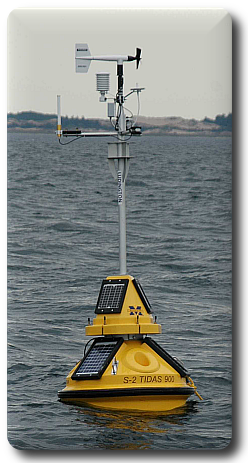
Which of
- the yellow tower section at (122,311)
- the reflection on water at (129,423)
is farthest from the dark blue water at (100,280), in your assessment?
the yellow tower section at (122,311)

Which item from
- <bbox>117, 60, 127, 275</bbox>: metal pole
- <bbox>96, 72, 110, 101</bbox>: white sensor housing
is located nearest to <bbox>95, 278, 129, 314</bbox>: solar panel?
<bbox>117, 60, 127, 275</bbox>: metal pole

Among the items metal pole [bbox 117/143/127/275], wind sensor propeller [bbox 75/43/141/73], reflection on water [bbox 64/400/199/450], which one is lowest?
reflection on water [bbox 64/400/199/450]

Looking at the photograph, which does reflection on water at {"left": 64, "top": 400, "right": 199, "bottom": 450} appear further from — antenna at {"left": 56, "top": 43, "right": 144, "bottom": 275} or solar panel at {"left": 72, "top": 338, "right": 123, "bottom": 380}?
antenna at {"left": 56, "top": 43, "right": 144, "bottom": 275}

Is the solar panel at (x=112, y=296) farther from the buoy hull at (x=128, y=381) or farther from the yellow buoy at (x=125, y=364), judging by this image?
the buoy hull at (x=128, y=381)

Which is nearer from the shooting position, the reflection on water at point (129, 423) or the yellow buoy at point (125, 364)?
the reflection on water at point (129, 423)

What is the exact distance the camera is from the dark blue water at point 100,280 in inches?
567

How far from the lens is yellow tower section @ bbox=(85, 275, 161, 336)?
1599cm

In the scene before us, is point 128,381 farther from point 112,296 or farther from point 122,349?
point 112,296

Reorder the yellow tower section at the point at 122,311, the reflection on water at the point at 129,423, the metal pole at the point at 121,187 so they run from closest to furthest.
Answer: the reflection on water at the point at 129,423 < the yellow tower section at the point at 122,311 < the metal pole at the point at 121,187

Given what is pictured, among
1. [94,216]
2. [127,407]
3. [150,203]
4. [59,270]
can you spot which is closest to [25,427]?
[127,407]

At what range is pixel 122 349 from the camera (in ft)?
52.4

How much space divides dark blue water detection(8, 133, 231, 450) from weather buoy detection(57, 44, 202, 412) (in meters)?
0.31

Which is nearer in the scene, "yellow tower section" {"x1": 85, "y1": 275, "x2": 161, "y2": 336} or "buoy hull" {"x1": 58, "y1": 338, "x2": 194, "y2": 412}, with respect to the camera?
"buoy hull" {"x1": 58, "y1": 338, "x2": 194, "y2": 412}

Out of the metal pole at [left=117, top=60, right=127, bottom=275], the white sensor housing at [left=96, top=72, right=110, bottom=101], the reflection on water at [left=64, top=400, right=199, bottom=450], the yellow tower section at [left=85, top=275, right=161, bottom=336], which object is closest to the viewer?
the reflection on water at [left=64, top=400, right=199, bottom=450]
